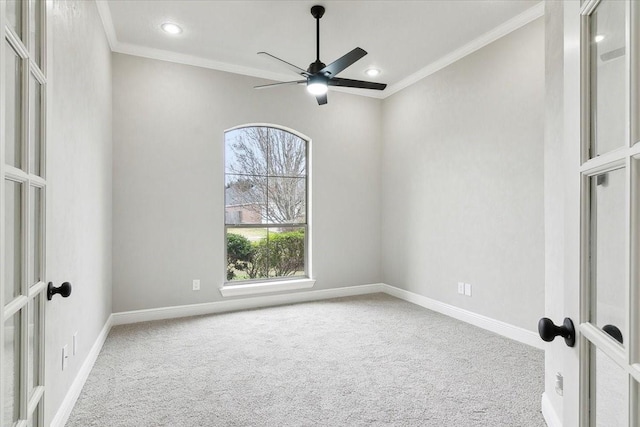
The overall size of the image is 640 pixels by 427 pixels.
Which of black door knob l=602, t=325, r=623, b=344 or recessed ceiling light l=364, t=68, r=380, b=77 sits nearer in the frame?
black door knob l=602, t=325, r=623, b=344

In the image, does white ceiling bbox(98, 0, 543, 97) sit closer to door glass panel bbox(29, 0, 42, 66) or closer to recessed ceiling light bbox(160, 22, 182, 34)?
recessed ceiling light bbox(160, 22, 182, 34)

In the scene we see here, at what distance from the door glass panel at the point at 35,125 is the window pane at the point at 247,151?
3.09m

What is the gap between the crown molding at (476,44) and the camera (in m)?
3.08

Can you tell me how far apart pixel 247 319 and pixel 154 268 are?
1.14 m

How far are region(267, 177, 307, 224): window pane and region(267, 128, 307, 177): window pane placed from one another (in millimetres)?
105

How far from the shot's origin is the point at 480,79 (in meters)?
3.62

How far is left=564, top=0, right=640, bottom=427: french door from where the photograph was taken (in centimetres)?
60

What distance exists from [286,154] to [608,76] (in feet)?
13.6

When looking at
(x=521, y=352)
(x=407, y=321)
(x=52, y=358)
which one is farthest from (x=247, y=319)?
(x=521, y=352)

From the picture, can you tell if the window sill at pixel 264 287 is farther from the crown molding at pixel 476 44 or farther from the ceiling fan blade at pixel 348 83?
the crown molding at pixel 476 44

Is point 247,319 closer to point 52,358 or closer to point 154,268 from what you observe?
point 154,268

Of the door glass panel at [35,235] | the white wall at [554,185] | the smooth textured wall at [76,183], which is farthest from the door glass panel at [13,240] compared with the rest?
the white wall at [554,185]

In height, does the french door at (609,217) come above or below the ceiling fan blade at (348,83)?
below

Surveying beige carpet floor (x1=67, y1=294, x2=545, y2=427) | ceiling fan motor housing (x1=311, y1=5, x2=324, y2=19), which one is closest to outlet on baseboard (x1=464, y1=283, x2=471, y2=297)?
beige carpet floor (x1=67, y1=294, x2=545, y2=427)
